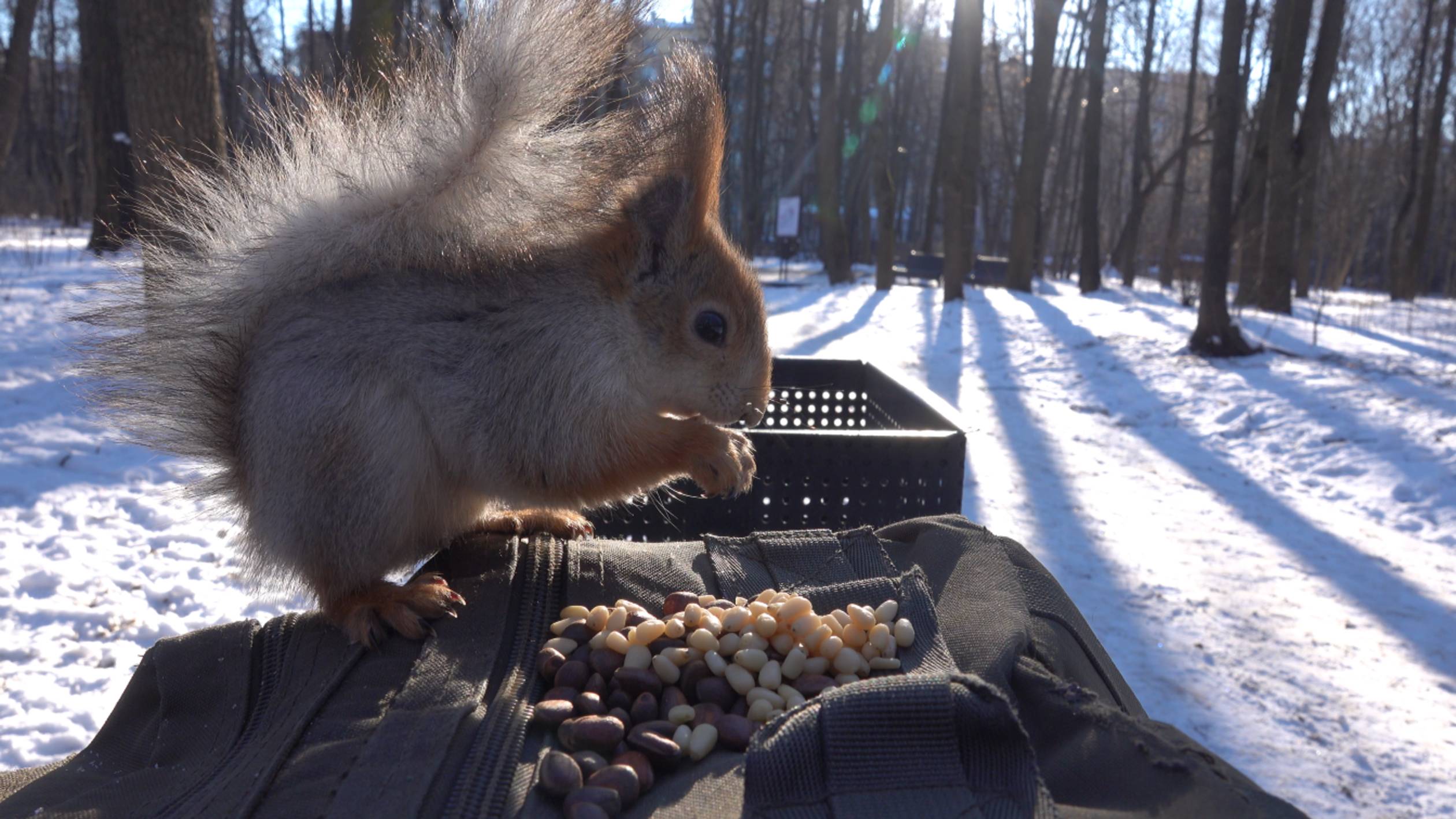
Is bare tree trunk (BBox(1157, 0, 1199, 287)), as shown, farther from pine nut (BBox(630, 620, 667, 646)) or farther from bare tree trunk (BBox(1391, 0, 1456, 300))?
pine nut (BBox(630, 620, 667, 646))

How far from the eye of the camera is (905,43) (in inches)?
842

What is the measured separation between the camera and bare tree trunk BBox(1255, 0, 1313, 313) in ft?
27.1

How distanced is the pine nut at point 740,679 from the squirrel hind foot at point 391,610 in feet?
1.36

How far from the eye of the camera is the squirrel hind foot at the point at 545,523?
1.96 m

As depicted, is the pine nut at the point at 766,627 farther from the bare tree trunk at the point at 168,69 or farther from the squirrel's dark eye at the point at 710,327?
the bare tree trunk at the point at 168,69

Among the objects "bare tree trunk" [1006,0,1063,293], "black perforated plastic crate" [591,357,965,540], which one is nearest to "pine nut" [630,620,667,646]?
"black perforated plastic crate" [591,357,965,540]

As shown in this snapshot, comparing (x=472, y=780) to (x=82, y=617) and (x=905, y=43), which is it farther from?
(x=905, y=43)

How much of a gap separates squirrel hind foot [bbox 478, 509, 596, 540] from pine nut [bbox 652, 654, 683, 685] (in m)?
0.69

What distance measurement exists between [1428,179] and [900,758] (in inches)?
657

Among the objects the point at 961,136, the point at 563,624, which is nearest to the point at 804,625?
the point at 563,624

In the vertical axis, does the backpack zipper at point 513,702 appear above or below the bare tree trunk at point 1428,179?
below

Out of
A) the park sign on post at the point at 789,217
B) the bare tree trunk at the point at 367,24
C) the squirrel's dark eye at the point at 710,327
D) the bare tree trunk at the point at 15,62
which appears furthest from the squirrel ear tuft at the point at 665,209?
the park sign on post at the point at 789,217

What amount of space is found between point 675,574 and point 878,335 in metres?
6.42

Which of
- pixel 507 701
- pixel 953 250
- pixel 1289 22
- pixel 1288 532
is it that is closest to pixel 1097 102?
pixel 953 250
